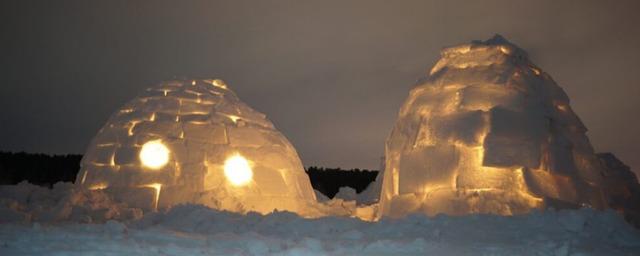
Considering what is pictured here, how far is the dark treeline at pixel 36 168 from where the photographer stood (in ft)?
77.5

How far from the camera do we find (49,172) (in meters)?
24.9

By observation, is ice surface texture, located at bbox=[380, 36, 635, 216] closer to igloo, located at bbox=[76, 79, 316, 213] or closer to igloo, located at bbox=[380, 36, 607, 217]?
igloo, located at bbox=[380, 36, 607, 217]

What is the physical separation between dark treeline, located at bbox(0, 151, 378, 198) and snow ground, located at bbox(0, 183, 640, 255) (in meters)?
14.3

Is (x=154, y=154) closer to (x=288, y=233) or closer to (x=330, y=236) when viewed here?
(x=288, y=233)

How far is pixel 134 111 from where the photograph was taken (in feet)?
34.7

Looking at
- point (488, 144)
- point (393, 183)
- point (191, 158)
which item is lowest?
point (393, 183)

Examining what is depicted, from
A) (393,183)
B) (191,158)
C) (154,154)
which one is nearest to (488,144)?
(393,183)

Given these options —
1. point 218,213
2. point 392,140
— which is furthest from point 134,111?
point 392,140

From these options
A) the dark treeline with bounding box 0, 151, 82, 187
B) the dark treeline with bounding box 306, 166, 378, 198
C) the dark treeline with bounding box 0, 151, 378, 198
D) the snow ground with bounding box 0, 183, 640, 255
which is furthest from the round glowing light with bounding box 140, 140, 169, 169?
the dark treeline with bounding box 306, 166, 378, 198

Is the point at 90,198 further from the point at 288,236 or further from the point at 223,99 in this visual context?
the point at 288,236

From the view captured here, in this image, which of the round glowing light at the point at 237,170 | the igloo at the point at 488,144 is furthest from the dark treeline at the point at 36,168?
the igloo at the point at 488,144

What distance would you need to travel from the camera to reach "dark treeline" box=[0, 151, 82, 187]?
77.5 ft

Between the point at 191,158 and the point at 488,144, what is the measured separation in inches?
187

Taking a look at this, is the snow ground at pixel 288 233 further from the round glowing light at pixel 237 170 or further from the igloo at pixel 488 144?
the round glowing light at pixel 237 170
